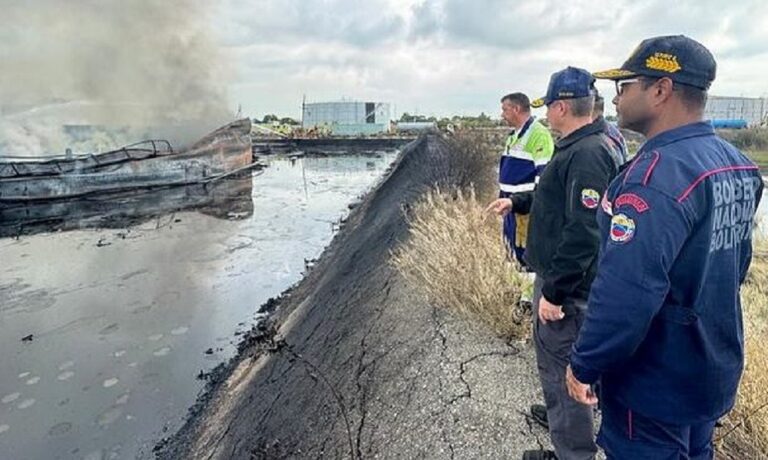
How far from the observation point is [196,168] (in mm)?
27281

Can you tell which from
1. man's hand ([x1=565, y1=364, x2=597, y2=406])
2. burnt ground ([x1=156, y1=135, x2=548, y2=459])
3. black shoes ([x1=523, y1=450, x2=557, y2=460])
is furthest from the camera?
burnt ground ([x1=156, y1=135, x2=548, y2=459])

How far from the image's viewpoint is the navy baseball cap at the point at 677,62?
1688 mm

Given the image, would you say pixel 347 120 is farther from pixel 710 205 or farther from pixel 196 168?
pixel 710 205

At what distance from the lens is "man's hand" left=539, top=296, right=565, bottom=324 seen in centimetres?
244

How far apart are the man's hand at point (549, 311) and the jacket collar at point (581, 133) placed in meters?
0.74

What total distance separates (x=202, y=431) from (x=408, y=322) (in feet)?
8.23

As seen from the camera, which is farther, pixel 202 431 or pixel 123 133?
pixel 123 133

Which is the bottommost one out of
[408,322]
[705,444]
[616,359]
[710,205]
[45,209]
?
[45,209]

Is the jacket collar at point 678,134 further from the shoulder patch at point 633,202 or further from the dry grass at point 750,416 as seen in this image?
the dry grass at point 750,416

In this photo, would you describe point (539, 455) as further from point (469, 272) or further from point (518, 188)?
point (469, 272)

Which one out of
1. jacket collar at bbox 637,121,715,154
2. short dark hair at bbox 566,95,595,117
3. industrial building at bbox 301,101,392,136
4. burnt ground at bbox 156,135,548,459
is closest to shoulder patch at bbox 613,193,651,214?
jacket collar at bbox 637,121,715,154

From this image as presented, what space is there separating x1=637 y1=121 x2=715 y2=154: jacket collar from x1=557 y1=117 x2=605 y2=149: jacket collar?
2.64 feet

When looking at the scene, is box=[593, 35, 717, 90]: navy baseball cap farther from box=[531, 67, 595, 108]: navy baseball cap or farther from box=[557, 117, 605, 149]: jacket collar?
box=[531, 67, 595, 108]: navy baseball cap

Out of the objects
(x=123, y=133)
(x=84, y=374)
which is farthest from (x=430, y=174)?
(x=123, y=133)
